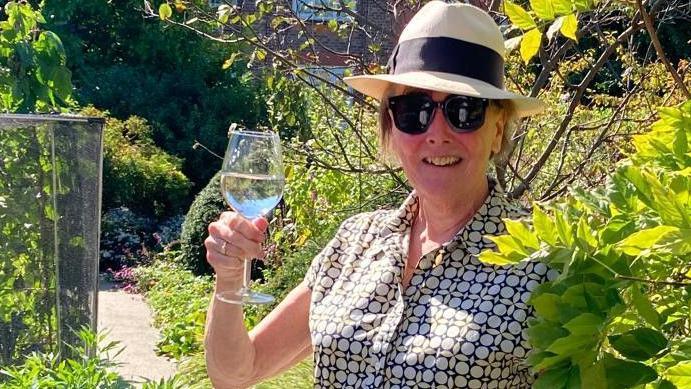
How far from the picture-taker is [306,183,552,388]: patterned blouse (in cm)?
207

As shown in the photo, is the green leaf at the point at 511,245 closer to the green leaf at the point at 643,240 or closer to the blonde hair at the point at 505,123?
the green leaf at the point at 643,240

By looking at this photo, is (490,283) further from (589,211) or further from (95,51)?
(95,51)

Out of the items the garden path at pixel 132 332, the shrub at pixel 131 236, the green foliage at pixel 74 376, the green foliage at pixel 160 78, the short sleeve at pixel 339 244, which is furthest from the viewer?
the green foliage at pixel 160 78

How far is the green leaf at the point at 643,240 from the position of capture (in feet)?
4.26

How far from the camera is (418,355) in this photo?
7.00 ft

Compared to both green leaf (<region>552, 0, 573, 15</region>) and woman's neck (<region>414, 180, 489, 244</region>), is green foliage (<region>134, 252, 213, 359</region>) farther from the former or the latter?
green leaf (<region>552, 0, 573, 15</region>)

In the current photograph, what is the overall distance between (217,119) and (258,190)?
47.7 ft

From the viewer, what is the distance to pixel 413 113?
229 centimetres

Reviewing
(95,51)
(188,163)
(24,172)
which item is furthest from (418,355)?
(95,51)

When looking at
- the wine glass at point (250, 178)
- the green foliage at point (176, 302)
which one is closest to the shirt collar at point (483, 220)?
the wine glass at point (250, 178)

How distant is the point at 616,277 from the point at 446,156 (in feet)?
2.73

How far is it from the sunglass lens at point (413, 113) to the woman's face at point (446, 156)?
14 millimetres

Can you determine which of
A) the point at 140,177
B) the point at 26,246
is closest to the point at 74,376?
the point at 26,246

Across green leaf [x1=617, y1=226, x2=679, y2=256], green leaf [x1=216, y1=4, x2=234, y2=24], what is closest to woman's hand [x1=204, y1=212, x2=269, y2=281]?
green leaf [x1=617, y1=226, x2=679, y2=256]
